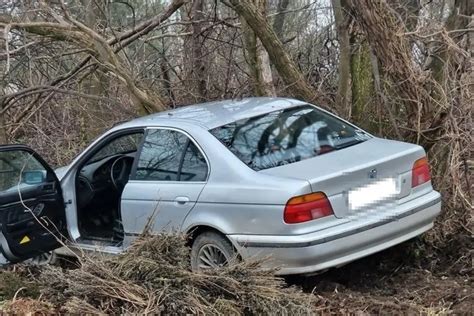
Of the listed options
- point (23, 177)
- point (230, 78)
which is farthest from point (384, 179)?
point (230, 78)

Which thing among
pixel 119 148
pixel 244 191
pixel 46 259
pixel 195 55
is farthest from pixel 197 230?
pixel 195 55

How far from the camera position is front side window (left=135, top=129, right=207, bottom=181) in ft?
16.9

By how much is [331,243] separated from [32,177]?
2.87 meters

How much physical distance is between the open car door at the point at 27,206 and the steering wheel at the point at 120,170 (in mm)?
684

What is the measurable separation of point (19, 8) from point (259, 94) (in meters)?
3.95

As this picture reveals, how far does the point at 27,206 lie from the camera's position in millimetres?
5668

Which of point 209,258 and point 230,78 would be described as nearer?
point 209,258

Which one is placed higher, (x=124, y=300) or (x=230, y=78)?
(x=230, y=78)

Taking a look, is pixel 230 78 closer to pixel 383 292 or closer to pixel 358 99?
pixel 358 99

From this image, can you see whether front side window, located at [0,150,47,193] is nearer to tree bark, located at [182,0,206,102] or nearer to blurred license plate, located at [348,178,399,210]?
blurred license plate, located at [348,178,399,210]

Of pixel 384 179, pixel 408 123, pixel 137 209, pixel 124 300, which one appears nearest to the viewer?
pixel 124 300

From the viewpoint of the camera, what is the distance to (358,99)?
729cm

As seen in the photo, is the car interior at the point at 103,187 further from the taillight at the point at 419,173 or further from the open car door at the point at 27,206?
the taillight at the point at 419,173

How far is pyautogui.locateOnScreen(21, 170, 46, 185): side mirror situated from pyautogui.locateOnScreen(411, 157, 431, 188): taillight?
3.26m
